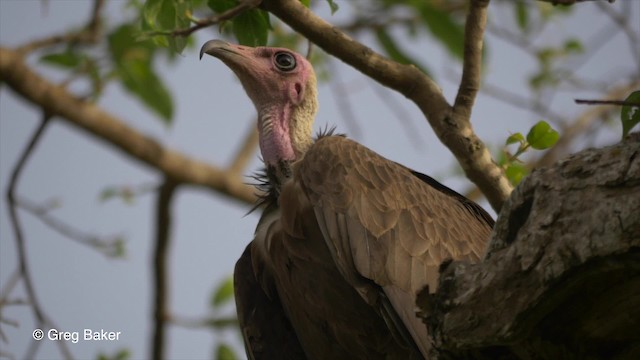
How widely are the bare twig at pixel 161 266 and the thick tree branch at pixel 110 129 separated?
0.72 feet

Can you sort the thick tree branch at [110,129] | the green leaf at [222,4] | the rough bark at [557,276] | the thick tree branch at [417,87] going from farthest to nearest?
the thick tree branch at [110,129] → the green leaf at [222,4] → the thick tree branch at [417,87] → the rough bark at [557,276]

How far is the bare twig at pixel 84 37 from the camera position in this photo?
9.63 meters

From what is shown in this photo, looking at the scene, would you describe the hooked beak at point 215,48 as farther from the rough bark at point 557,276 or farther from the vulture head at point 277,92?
the rough bark at point 557,276

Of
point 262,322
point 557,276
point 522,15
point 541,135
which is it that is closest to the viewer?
point 557,276

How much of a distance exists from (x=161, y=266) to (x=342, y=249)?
14.9 feet

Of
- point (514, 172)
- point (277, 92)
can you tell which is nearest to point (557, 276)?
point (514, 172)

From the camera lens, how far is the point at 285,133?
7.00m

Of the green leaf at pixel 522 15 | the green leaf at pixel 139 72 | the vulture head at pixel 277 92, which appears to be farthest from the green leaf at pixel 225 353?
the green leaf at pixel 522 15

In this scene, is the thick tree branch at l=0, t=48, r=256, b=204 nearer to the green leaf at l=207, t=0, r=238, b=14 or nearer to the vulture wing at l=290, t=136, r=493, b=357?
the vulture wing at l=290, t=136, r=493, b=357

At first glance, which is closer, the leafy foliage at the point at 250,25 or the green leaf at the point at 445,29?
the leafy foliage at the point at 250,25

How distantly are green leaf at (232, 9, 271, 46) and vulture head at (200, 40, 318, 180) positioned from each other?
2.03ft

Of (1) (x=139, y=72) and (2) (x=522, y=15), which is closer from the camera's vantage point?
(1) (x=139, y=72)

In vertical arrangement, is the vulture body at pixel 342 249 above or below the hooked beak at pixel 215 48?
below

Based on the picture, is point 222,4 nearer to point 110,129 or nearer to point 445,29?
point 445,29
